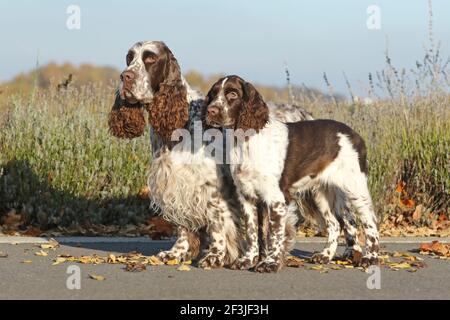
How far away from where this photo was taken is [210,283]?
726 cm

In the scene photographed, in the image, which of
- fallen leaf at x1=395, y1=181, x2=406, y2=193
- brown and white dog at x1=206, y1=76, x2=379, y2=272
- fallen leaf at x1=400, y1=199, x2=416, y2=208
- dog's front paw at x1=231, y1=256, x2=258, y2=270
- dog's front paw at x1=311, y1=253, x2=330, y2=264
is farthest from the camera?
fallen leaf at x1=395, y1=181, x2=406, y2=193

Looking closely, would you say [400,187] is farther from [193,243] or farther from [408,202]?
[193,243]

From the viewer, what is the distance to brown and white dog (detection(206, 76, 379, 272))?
7.86 m

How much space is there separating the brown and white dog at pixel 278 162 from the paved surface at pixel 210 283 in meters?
0.36

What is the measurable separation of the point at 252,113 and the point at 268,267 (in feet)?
4.18

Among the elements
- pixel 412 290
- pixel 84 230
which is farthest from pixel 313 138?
pixel 84 230

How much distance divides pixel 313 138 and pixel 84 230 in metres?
3.26

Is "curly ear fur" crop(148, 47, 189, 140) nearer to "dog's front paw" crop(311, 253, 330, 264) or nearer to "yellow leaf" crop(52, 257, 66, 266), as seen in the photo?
"yellow leaf" crop(52, 257, 66, 266)

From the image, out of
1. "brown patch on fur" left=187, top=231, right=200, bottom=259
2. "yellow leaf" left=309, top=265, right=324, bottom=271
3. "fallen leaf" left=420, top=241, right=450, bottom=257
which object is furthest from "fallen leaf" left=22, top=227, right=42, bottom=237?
"fallen leaf" left=420, top=241, right=450, bottom=257

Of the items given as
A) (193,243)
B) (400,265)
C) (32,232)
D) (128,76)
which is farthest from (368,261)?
(32,232)

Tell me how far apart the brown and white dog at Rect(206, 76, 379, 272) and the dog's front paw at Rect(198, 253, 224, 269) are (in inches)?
7.3

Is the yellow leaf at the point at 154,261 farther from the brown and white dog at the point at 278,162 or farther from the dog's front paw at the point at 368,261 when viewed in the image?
the dog's front paw at the point at 368,261

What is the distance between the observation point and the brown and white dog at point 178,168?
809 cm
